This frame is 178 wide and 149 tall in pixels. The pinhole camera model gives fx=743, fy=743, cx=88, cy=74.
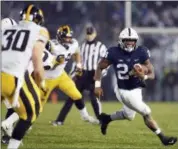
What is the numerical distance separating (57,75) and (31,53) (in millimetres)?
3624

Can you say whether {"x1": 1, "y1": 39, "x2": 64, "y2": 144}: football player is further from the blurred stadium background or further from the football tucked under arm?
the blurred stadium background

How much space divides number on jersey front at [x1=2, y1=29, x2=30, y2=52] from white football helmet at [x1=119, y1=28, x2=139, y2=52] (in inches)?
75.1

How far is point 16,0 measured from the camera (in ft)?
66.7

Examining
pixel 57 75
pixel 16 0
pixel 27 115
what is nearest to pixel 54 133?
pixel 57 75

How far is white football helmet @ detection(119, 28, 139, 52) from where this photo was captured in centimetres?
843

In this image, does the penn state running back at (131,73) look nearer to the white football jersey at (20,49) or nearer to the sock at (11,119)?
the sock at (11,119)

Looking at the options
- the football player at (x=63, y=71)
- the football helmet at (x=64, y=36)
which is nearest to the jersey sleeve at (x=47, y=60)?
the football player at (x=63, y=71)

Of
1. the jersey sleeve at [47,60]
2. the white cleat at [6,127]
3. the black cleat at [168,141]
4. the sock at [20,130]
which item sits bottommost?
the black cleat at [168,141]

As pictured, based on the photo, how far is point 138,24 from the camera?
21500mm

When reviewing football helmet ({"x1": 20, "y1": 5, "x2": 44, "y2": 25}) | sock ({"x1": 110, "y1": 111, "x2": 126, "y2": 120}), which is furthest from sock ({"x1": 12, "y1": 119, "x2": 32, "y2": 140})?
sock ({"x1": 110, "y1": 111, "x2": 126, "y2": 120})

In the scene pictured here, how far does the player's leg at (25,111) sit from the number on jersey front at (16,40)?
15.1 inches

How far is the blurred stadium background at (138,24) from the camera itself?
68.0 ft

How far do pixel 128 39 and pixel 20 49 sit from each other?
6.66 feet

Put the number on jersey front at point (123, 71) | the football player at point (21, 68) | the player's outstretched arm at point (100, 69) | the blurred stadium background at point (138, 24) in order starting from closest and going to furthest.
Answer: the football player at point (21, 68) → the number on jersey front at point (123, 71) → the player's outstretched arm at point (100, 69) → the blurred stadium background at point (138, 24)
